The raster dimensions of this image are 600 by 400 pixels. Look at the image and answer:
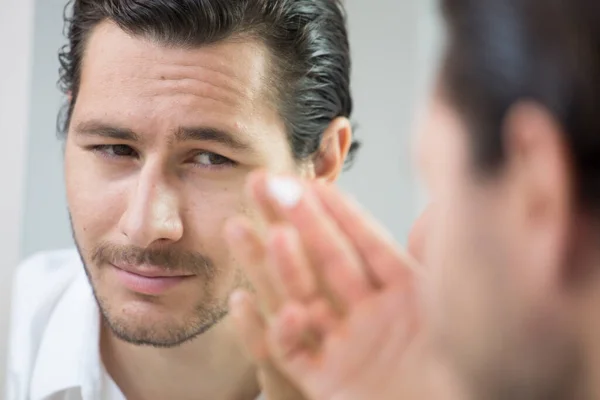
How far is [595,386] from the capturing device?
281 mm

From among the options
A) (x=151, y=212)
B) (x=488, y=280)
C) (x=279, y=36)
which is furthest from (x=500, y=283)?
(x=279, y=36)

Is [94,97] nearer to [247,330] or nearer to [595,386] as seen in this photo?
[247,330]

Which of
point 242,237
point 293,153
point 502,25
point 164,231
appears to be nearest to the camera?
point 502,25

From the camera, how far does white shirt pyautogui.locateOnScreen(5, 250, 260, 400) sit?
28.4 inches

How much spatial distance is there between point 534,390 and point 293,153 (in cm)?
48

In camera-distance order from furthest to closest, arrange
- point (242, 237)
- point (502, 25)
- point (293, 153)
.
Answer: point (293, 153), point (242, 237), point (502, 25)

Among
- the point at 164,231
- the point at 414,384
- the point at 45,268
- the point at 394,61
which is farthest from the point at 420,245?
the point at 45,268

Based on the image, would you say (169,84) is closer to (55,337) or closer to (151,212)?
(151,212)

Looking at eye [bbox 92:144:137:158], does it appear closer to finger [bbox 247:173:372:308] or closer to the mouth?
the mouth

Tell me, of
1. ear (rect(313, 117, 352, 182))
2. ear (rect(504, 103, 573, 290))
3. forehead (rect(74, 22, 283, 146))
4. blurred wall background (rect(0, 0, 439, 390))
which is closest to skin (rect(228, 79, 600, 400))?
ear (rect(504, 103, 573, 290))

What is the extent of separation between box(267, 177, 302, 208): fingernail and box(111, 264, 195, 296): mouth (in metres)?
0.26

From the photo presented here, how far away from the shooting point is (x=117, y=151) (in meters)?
0.65

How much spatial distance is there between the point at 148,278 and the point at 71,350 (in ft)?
0.55

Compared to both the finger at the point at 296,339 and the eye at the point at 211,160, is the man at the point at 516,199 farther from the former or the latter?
the eye at the point at 211,160
